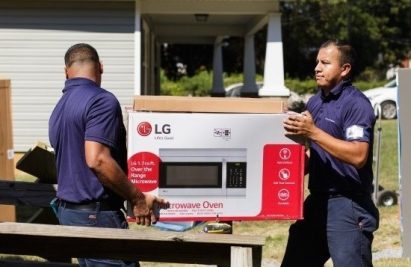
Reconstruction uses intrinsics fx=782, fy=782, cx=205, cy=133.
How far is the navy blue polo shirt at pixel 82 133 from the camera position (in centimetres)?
402

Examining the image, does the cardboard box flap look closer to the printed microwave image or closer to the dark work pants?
the printed microwave image

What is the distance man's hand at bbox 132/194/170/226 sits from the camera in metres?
3.94

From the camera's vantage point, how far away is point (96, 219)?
4211mm

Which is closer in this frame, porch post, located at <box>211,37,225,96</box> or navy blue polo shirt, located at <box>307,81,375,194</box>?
navy blue polo shirt, located at <box>307,81,375,194</box>

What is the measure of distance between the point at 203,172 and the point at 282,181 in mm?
414

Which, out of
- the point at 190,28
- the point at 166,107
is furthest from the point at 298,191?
the point at 190,28

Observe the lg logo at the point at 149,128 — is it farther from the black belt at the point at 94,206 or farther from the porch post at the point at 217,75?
the porch post at the point at 217,75

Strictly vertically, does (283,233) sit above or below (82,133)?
below

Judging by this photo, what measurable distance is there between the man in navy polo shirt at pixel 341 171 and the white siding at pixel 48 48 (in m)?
9.85

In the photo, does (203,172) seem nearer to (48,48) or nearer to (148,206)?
(148,206)

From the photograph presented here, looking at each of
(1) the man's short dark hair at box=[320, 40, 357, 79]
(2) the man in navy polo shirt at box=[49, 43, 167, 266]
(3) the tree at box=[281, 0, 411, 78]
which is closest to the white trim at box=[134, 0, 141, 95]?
(1) the man's short dark hair at box=[320, 40, 357, 79]

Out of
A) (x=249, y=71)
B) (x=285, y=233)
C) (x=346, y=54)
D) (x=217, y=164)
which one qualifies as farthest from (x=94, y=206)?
(x=249, y=71)

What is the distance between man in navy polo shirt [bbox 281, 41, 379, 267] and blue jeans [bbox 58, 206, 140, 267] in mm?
1161

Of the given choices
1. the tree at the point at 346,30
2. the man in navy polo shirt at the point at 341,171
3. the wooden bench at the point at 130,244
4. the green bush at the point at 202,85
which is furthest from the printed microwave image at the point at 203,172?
the tree at the point at 346,30
